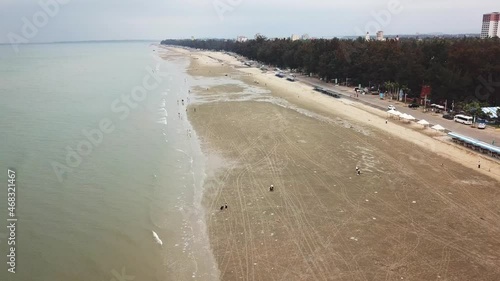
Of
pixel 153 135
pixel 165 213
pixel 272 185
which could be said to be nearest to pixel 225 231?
pixel 165 213

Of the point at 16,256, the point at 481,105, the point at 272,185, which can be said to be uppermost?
the point at 481,105

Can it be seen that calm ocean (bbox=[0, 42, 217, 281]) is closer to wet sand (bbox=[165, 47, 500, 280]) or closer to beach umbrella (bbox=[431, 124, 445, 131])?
wet sand (bbox=[165, 47, 500, 280])

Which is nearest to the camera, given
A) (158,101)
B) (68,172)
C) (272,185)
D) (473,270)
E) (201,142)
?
(473,270)

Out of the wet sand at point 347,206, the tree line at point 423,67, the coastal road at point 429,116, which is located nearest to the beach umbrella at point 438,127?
the coastal road at point 429,116

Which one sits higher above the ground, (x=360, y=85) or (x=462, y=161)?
(x=360, y=85)

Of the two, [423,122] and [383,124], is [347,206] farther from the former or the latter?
[423,122]

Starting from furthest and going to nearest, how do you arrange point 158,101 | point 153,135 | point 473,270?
point 158,101 → point 153,135 → point 473,270

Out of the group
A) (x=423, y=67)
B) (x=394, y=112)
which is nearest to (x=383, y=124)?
(x=394, y=112)

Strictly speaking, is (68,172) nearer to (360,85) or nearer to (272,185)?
(272,185)

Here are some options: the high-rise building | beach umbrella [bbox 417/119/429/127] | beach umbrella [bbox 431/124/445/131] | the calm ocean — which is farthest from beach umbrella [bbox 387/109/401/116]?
the high-rise building
